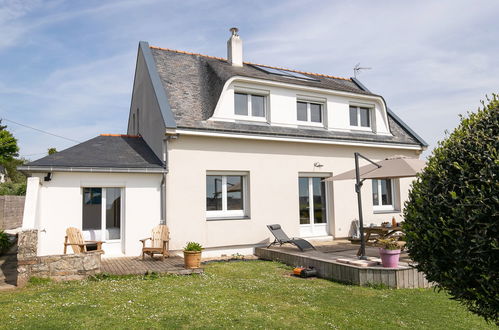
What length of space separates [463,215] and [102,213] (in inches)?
410

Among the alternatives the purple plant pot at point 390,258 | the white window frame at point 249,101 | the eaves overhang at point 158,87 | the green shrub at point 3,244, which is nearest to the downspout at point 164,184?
the eaves overhang at point 158,87

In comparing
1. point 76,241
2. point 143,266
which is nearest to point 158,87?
point 76,241

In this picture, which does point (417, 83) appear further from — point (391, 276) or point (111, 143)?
point (111, 143)

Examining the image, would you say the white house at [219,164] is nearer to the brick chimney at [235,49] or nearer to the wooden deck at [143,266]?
the brick chimney at [235,49]

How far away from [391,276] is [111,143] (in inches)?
396

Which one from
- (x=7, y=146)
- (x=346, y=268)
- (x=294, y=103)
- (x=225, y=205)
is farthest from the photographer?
(x=7, y=146)

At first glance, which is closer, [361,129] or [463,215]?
[463,215]

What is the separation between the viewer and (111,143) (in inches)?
516

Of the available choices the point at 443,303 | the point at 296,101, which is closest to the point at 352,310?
the point at 443,303

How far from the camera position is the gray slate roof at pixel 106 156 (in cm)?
1079

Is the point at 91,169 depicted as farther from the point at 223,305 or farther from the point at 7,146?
the point at 7,146

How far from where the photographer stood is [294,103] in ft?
46.2

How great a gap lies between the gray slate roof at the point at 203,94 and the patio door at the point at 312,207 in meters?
1.89

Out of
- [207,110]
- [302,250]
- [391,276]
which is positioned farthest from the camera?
[207,110]
